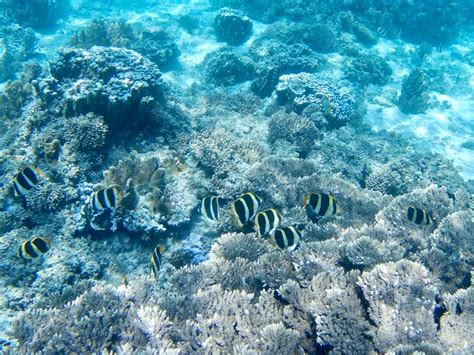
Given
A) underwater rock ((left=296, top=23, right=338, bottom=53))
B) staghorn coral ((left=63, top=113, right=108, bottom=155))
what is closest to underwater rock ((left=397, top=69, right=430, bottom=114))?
underwater rock ((left=296, top=23, right=338, bottom=53))

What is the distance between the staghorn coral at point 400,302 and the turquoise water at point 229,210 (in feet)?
0.05

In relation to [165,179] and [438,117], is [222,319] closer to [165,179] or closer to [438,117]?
[165,179]

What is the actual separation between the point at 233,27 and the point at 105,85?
10590 millimetres

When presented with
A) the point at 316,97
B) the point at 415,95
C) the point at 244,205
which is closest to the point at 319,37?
the point at 415,95

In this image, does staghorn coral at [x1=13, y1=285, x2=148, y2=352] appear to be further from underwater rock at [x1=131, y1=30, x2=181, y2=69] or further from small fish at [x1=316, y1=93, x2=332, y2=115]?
underwater rock at [x1=131, y1=30, x2=181, y2=69]

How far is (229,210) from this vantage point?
18.7ft

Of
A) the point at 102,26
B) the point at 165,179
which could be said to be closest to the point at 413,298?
the point at 165,179

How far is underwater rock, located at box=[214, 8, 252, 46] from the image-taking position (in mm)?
15484

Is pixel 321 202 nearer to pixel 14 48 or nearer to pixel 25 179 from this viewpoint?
pixel 25 179

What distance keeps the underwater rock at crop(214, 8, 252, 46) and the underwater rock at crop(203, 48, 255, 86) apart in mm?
3625

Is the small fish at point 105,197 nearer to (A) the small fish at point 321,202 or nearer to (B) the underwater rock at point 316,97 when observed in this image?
(A) the small fish at point 321,202

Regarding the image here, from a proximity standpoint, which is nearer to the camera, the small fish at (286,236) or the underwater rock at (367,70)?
the small fish at (286,236)

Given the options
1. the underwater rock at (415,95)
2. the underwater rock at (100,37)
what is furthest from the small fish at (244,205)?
A: the underwater rock at (100,37)

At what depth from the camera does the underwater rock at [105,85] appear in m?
6.54
